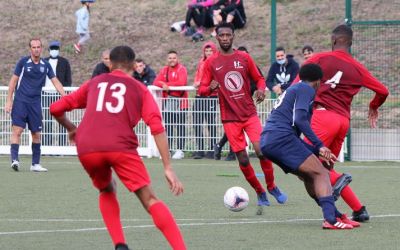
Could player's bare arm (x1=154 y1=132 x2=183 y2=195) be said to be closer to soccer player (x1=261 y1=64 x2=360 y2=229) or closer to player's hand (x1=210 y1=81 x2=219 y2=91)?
soccer player (x1=261 y1=64 x2=360 y2=229)

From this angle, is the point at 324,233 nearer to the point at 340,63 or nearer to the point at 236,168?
the point at 340,63

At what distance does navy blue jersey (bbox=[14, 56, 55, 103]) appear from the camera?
1775 centimetres

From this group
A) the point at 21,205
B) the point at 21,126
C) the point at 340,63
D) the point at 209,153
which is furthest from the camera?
the point at 209,153

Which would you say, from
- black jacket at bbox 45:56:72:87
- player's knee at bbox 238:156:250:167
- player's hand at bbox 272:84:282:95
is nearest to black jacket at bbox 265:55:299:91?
player's hand at bbox 272:84:282:95

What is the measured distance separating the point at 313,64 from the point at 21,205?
4106 millimetres

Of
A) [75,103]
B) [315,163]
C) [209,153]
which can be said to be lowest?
[209,153]

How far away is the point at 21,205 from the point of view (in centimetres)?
1312

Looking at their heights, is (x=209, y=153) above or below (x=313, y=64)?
below

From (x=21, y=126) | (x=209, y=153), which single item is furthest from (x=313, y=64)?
(x=209, y=153)

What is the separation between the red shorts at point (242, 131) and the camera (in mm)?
13359

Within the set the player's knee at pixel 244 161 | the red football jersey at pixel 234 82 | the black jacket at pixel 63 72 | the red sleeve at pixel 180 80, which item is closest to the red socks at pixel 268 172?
the player's knee at pixel 244 161

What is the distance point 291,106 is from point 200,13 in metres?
18.4

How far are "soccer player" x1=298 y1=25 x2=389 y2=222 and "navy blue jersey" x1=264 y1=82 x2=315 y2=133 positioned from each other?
0.66 m

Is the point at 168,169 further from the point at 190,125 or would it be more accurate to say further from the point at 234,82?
the point at 190,125
